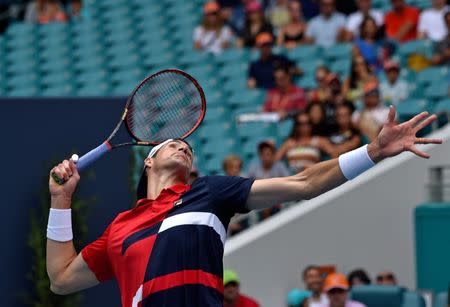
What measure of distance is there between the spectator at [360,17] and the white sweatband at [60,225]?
27.0 ft

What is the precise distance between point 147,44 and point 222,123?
11.9 ft

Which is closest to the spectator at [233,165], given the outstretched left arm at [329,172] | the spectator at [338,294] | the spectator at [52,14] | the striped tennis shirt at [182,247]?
the spectator at [338,294]

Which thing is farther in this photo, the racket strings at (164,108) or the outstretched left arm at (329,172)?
the racket strings at (164,108)

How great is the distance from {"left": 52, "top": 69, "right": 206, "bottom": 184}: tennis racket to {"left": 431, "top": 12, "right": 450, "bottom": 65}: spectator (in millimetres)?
6461

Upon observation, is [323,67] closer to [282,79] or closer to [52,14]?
[282,79]

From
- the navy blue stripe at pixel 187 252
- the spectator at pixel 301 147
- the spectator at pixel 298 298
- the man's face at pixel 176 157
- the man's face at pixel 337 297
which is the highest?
the man's face at pixel 176 157

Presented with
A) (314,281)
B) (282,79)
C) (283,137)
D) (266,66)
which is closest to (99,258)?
(314,281)

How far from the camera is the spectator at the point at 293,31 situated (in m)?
14.7

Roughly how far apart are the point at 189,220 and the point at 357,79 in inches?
314

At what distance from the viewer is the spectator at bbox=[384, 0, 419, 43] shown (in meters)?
13.6

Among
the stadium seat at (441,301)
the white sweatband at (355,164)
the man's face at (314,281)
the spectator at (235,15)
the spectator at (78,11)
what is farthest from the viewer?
the spectator at (78,11)

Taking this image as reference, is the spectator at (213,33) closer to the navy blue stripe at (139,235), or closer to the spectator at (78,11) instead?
the spectator at (78,11)

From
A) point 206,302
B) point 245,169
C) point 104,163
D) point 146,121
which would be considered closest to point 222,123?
point 245,169

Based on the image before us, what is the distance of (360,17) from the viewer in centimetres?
1406
